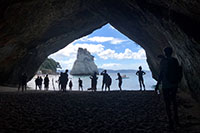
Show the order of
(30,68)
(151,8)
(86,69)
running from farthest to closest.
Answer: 1. (86,69)
2. (30,68)
3. (151,8)

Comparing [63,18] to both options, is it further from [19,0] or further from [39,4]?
[19,0]

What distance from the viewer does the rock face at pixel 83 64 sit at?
17685cm

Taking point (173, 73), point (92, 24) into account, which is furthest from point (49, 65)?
point (173, 73)

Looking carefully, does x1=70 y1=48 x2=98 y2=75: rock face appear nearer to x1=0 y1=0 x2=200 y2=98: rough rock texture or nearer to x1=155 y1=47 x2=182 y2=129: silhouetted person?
x1=0 y1=0 x2=200 y2=98: rough rock texture

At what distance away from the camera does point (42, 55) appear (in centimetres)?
3434

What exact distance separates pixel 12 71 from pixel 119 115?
25097 millimetres

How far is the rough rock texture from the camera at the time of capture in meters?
9.49

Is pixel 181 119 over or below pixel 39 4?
below

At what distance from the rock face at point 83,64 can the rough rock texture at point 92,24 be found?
142 meters

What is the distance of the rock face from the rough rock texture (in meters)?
142

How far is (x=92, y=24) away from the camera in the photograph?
3062 centimetres

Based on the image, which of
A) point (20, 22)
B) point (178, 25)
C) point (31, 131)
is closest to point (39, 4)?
point (20, 22)

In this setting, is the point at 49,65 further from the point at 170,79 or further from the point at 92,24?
the point at 170,79

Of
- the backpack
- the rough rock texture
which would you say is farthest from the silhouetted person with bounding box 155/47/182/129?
the rough rock texture
